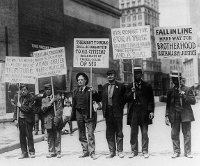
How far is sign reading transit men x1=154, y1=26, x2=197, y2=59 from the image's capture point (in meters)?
8.24

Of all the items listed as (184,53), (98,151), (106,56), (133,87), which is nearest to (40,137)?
(98,151)

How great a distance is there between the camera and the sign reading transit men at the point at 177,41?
8.24 meters

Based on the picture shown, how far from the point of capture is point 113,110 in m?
7.96

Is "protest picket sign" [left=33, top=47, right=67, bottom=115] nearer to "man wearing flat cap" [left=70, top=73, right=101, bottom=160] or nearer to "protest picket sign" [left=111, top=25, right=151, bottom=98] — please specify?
"man wearing flat cap" [left=70, top=73, right=101, bottom=160]

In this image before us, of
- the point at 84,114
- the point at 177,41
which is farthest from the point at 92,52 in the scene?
the point at 177,41

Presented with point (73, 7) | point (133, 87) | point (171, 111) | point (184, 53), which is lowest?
point (171, 111)

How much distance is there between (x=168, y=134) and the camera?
11742 mm

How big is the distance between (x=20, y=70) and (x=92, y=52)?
2.08 meters

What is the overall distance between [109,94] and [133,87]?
2.08 ft

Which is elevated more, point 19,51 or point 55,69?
point 19,51

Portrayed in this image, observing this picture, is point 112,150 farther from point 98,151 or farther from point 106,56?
point 106,56

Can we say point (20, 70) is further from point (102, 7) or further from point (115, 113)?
point (102, 7)

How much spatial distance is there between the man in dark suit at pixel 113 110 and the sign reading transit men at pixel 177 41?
4.80ft

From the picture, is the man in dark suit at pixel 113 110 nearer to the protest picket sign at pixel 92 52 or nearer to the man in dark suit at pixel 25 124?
the protest picket sign at pixel 92 52
